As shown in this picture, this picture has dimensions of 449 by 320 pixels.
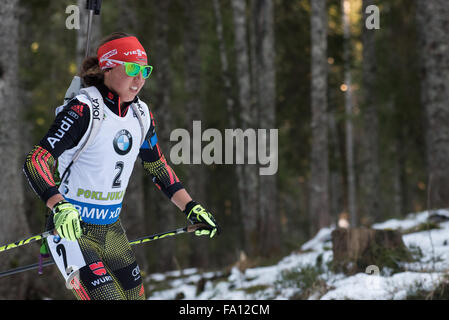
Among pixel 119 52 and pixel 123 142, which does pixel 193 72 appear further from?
pixel 123 142

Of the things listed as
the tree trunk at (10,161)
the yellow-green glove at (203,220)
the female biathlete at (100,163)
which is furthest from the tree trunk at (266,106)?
the female biathlete at (100,163)

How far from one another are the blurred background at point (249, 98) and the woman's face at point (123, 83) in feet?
13.9

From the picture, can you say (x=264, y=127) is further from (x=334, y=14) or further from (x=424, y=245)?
(x=334, y=14)

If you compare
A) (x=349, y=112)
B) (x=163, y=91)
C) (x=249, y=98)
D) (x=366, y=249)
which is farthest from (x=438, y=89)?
(x=163, y=91)

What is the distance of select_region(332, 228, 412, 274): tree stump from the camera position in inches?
263

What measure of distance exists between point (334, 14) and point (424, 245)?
1461cm

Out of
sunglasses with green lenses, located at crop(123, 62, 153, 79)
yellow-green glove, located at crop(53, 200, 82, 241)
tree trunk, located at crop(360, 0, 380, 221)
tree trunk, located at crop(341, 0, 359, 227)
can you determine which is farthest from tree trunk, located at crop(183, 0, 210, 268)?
yellow-green glove, located at crop(53, 200, 82, 241)

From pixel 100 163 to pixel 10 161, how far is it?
14.2 ft

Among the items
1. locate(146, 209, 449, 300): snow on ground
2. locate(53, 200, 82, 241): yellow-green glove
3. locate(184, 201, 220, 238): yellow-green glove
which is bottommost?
locate(146, 209, 449, 300): snow on ground

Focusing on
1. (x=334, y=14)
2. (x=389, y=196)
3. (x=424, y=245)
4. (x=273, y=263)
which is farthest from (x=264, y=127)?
(x=389, y=196)

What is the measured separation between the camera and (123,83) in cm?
381

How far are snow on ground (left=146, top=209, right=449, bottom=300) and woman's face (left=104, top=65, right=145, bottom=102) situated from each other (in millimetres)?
3257

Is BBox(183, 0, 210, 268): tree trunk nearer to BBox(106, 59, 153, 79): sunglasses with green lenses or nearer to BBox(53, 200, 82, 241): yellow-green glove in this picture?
BBox(106, 59, 153, 79): sunglasses with green lenses
